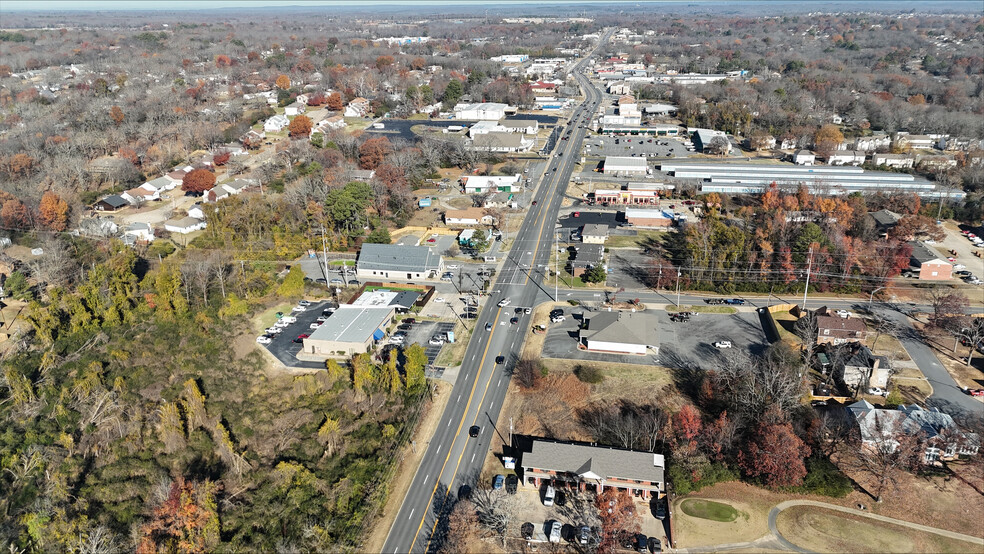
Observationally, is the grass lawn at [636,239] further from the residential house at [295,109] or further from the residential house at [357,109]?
the residential house at [295,109]

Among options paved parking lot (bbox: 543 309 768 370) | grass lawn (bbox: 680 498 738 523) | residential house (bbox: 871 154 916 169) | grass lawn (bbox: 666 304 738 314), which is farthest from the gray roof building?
residential house (bbox: 871 154 916 169)

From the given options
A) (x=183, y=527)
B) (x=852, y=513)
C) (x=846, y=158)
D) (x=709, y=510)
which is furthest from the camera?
(x=846, y=158)

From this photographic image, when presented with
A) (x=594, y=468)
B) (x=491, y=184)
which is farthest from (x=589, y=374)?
(x=491, y=184)

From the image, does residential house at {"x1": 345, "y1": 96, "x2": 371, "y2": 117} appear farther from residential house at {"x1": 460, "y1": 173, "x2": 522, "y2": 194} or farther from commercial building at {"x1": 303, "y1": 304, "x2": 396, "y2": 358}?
commercial building at {"x1": 303, "y1": 304, "x2": 396, "y2": 358}

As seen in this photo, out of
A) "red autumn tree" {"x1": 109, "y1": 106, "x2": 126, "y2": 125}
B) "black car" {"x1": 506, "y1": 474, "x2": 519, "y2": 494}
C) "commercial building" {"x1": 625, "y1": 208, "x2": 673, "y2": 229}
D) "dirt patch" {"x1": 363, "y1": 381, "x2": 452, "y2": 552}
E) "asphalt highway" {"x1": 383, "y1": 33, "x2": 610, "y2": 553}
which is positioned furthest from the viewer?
"red autumn tree" {"x1": 109, "y1": 106, "x2": 126, "y2": 125}

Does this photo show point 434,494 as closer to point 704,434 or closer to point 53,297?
point 704,434

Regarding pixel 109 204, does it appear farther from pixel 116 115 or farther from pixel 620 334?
pixel 620 334
